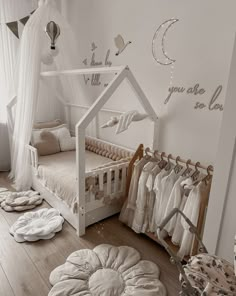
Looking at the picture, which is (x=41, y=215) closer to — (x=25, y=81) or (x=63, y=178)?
(x=63, y=178)

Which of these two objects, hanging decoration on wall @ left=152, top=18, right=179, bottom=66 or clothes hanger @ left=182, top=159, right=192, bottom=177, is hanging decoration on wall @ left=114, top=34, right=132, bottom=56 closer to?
hanging decoration on wall @ left=152, top=18, right=179, bottom=66

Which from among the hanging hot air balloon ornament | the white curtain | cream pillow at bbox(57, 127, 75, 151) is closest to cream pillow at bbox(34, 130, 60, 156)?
cream pillow at bbox(57, 127, 75, 151)

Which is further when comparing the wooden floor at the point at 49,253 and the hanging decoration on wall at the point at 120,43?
the hanging decoration on wall at the point at 120,43

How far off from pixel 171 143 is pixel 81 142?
992 millimetres

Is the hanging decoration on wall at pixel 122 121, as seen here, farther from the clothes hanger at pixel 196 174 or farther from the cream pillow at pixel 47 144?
the cream pillow at pixel 47 144

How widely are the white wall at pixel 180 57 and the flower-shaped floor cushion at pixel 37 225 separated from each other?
1267 mm

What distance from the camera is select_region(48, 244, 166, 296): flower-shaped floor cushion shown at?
1645 millimetres

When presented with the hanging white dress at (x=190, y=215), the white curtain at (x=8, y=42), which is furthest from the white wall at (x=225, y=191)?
the white curtain at (x=8, y=42)

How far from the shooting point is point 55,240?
7.17 ft

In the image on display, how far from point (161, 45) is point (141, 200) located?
1572 mm

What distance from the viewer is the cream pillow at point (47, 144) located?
10.1 feet

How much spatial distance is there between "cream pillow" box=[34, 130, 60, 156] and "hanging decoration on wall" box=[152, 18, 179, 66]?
5.78 feet

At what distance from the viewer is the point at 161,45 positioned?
2305 mm

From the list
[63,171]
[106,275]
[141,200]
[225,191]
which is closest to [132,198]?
[141,200]
